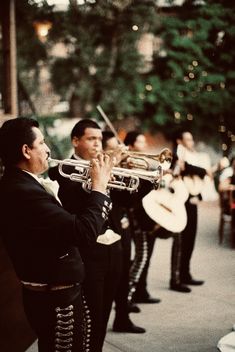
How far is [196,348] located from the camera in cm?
432

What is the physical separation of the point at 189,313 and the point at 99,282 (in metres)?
2.31

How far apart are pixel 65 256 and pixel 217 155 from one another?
13.6 m

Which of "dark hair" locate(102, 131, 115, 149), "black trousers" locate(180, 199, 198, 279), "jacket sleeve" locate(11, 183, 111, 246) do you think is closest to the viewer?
"jacket sleeve" locate(11, 183, 111, 246)

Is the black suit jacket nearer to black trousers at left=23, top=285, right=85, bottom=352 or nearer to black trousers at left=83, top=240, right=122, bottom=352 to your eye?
black trousers at left=23, top=285, right=85, bottom=352

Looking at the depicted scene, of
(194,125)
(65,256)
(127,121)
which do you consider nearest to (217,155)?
(194,125)

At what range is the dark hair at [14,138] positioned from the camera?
239 centimetres

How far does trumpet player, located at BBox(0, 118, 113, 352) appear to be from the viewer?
2312 millimetres

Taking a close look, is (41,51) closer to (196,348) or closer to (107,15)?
(107,15)

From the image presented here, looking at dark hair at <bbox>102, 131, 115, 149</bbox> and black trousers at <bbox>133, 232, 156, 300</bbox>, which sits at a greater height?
dark hair at <bbox>102, 131, 115, 149</bbox>

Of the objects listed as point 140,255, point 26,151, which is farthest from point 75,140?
point 140,255

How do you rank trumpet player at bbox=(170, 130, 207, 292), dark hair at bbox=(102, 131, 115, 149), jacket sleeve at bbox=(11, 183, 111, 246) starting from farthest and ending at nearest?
trumpet player at bbox=(170, 130, 207, 292), dark hair at bbox=(102, 131, 115, 149), jacket sleeve at bbox=(11, 183, 111, 246)

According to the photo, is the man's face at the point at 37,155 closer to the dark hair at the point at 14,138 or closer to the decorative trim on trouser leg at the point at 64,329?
the dark hair at the point at 14,138

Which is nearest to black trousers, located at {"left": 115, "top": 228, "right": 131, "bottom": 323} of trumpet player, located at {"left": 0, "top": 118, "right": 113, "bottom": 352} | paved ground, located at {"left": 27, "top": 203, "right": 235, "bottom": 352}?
paved ground, located at {"left": 27, "top": 203, "right": 235, "bottom": 352}

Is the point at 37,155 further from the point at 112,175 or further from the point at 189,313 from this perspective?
the point at 189,313
